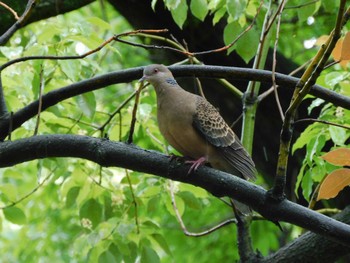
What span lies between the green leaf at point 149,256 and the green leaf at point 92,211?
16.4 inches

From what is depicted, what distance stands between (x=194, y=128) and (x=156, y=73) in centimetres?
35

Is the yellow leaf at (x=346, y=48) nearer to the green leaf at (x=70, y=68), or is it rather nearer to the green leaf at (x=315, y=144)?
the green leaf at (x=315, y=144)

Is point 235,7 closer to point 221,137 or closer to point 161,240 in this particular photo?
point 221,137

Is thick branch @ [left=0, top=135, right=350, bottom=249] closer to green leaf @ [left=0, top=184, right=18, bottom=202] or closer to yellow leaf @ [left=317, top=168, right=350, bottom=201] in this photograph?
yellow leaf @ [left=317, top=168, right=350, bottom=201]

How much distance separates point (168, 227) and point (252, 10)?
308cm

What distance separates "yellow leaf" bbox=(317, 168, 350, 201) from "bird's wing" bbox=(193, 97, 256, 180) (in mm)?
1200

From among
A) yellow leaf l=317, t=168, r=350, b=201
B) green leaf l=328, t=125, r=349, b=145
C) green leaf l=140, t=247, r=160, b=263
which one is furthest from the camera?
green leaf l=140, t=247, r=160, b=263

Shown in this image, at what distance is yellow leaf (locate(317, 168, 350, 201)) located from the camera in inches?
85.7

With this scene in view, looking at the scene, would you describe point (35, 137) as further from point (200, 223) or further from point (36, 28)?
point (200, 223)

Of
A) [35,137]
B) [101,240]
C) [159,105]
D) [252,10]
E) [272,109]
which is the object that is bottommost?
[101,240]

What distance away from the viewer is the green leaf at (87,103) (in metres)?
3.44

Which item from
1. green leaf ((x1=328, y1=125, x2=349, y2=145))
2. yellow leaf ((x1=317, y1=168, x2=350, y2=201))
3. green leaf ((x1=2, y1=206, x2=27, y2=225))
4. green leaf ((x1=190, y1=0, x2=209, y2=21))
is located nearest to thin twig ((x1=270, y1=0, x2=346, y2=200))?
yellow leaf ((x1=317, y1=168, x2=350, y2=201))

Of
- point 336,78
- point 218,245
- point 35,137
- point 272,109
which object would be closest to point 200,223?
point 218,245

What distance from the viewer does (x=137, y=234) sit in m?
3.69
